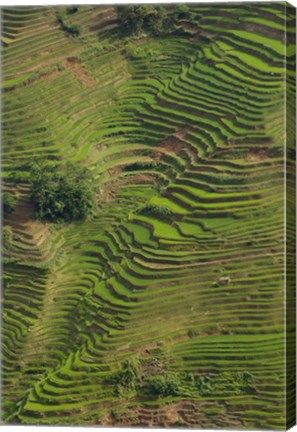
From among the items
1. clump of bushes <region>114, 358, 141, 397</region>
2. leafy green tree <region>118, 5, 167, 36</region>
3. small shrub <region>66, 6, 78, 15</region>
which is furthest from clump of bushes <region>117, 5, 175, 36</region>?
clump of bushes <region>114, 358, 141, 397</region>

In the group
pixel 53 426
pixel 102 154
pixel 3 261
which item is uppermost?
pixel 102 154

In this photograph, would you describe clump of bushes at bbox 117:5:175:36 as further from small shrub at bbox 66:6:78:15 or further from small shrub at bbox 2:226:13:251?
small shrub at bbox 2:226:13:251

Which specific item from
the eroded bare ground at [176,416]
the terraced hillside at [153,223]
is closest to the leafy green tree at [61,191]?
the terraced hillside at [153,223]

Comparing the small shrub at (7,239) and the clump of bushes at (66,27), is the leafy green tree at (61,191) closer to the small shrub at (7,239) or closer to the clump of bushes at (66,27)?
the small shrub at (7,239)

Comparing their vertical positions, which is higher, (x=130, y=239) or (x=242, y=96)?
(x=242, y=96)

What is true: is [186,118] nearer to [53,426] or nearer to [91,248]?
[91,248]

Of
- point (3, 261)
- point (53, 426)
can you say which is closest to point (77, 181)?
point (3, 261)

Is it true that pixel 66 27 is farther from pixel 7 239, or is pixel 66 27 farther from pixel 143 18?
pixel 7 239
